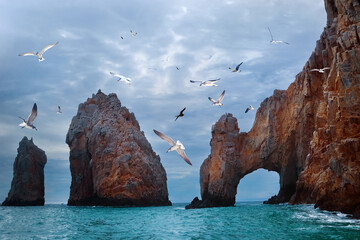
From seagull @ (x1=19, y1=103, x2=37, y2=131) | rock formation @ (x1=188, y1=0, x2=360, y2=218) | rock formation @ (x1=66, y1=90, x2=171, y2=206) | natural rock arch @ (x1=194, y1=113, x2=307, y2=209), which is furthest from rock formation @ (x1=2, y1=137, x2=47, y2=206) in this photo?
seagull @ (x1=19, y1=103, x2=37, y2=131)

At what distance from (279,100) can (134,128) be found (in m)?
29.8

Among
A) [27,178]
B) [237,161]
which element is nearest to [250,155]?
[237,161]

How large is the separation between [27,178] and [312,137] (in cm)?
6084

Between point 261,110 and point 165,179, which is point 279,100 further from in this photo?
point 165,179

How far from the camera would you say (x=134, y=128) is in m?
71.6

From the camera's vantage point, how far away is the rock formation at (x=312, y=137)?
2419 centimetres

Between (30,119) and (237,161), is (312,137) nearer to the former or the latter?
(237,161)

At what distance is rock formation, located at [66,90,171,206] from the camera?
204ft

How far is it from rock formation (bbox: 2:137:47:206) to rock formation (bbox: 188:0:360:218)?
41959 mm

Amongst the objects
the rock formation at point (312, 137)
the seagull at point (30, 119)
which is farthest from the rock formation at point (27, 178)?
the seagull at point (30, 119)

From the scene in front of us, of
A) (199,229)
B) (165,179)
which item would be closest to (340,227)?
(199,229)

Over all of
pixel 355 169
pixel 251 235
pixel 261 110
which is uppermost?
pixel 261 110

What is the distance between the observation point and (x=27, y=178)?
262 feet

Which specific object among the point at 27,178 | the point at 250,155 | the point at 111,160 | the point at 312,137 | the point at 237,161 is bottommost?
the point at 27,178
